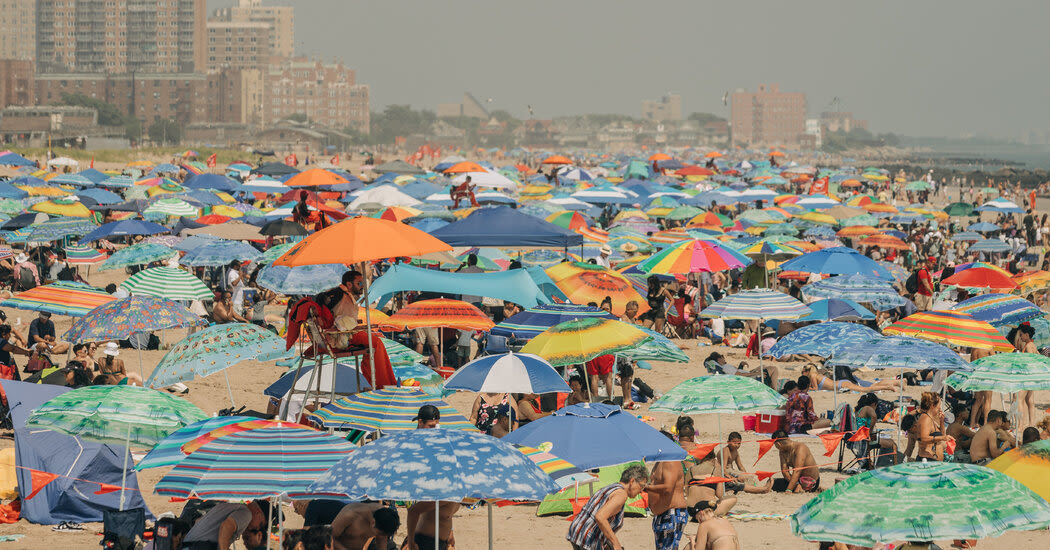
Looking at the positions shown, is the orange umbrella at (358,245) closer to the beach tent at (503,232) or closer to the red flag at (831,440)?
the red flag at (831,440)

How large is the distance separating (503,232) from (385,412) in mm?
7010

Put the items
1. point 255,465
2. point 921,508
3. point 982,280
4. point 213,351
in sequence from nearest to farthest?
point 921,508, point 255,465, point 213,351, point 982,280

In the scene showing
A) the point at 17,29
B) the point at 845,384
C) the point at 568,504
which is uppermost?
the point at 17,29

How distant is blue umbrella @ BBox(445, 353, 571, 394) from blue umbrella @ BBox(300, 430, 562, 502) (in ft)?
8.86

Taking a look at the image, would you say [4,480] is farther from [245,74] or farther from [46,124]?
[245,74]

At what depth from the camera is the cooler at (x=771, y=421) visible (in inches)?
393

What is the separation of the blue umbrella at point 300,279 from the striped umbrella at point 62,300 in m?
1.76

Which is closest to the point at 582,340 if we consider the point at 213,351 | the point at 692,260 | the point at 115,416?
the point at 213,351

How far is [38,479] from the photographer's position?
25.3 feet

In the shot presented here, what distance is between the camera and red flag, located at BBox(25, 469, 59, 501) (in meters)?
7.68

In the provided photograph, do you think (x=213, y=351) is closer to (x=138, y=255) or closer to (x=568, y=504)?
(x=568, y=504)

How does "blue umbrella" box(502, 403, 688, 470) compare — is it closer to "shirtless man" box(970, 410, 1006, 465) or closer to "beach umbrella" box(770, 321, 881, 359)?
"beach umbrella" box(770, 321, 881, 359)

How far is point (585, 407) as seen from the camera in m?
7.34

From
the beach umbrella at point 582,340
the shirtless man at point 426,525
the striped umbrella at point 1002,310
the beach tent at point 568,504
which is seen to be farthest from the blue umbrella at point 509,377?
the striped umbrella at point 1002,310
